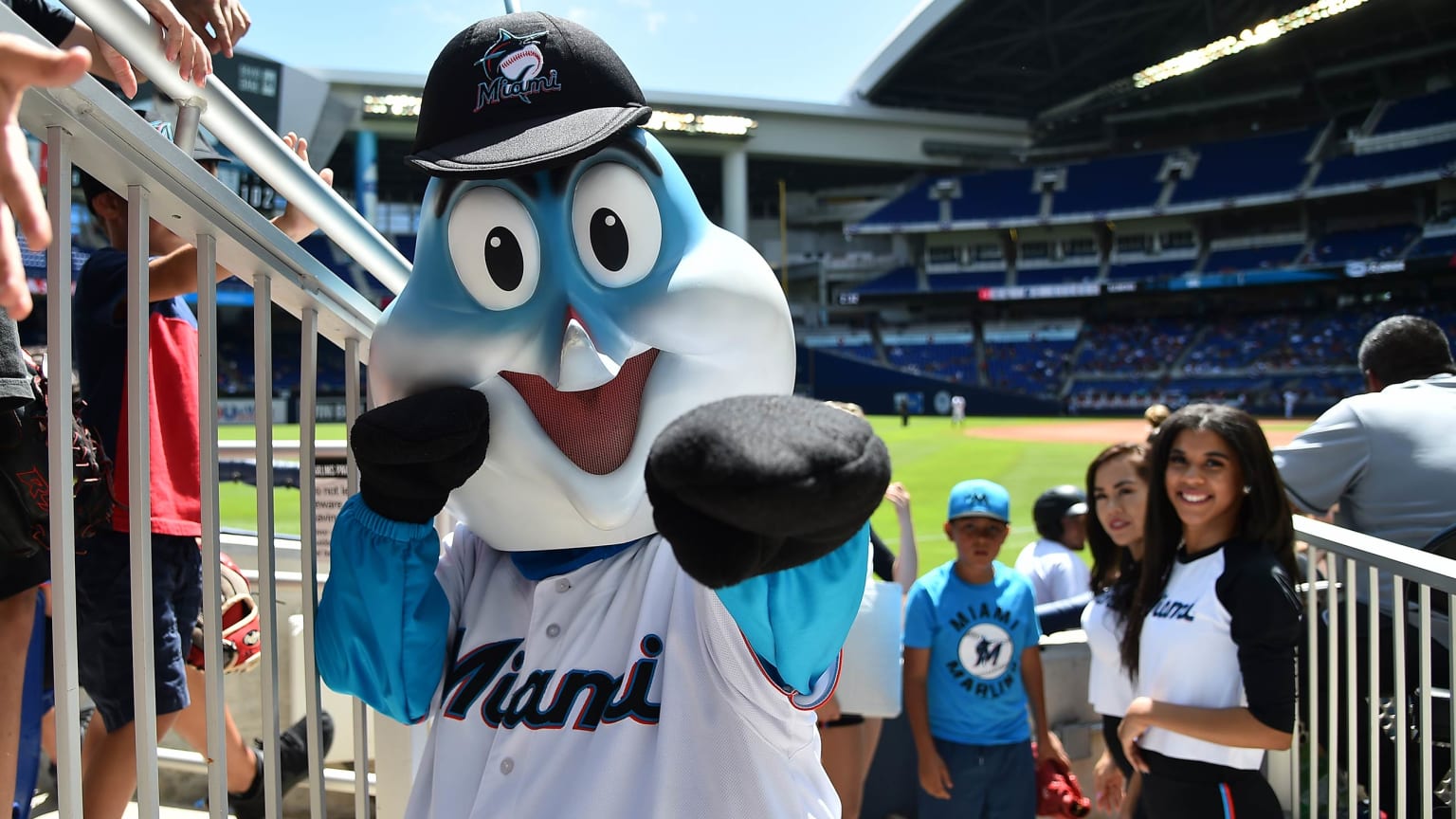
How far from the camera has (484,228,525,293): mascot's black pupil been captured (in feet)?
4.20

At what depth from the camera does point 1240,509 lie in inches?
89.1

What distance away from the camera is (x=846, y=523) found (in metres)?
0.90

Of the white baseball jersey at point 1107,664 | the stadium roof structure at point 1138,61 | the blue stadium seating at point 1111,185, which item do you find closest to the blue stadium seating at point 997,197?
the blue stadium seating at point 1111,185

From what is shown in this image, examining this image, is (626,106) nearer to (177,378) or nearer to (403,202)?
(177,378)

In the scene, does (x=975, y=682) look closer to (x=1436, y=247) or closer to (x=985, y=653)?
(x=985, y=653)

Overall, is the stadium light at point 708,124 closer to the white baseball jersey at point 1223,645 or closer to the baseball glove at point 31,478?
the white baseball jersey at point 1223,645

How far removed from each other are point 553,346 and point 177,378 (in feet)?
3.13

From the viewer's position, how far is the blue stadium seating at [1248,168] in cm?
3453

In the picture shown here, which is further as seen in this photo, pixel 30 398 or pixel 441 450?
pixel 30 398

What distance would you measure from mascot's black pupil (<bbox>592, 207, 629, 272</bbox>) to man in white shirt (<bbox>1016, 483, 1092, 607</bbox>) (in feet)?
11.3

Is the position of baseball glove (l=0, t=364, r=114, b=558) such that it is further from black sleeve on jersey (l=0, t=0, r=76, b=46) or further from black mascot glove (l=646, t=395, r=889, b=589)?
black mascot glove (l=646, t=395, r=889, b=589)

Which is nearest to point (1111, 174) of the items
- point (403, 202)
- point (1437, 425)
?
point (403, 202)

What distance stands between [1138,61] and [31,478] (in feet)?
135

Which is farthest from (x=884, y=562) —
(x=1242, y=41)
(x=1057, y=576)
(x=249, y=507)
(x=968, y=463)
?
(x=1242, y=41)
